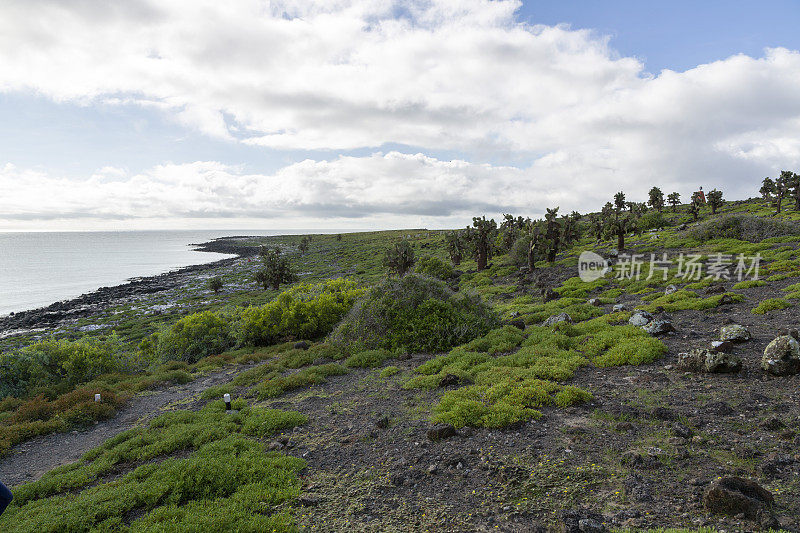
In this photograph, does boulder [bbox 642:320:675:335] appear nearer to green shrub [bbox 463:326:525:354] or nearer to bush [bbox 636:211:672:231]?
green shrub [bbox 463:326:525:354]

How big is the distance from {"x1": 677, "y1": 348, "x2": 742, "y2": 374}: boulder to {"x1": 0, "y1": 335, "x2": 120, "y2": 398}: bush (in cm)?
2935

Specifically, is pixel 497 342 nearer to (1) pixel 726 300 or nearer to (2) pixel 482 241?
(1) pixel 726 300

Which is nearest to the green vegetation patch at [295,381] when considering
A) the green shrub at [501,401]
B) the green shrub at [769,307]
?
the green shrub at [501,401]

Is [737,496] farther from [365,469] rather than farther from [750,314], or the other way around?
[750,314]

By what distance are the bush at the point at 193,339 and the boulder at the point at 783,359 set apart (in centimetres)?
2970

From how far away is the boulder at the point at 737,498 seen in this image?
19.5 ft

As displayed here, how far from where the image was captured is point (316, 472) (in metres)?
9.41

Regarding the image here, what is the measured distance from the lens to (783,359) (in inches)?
431

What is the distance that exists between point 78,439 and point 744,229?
64.2m

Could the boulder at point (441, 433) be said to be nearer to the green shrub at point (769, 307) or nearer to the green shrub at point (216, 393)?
the green shrub at point (216, 393)

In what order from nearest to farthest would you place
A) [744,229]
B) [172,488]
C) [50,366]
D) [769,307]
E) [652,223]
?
[172,488], [769,307], [50,366], [744,229], [652,223]

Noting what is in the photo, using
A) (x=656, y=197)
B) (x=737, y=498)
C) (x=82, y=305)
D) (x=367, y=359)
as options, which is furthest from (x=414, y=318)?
(x=656, y=197)

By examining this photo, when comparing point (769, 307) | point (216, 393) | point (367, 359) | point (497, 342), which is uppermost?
point (769, 307)

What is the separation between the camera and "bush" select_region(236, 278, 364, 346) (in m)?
28.8
